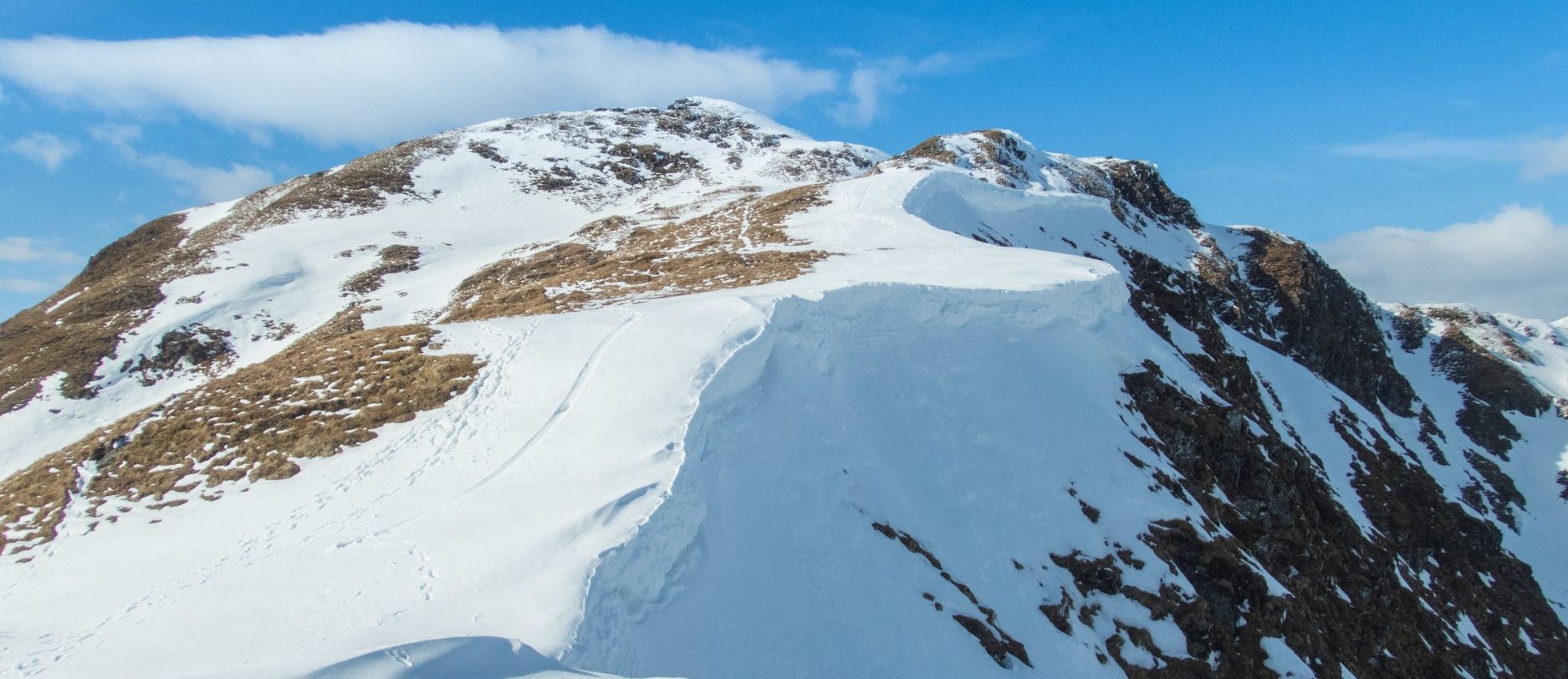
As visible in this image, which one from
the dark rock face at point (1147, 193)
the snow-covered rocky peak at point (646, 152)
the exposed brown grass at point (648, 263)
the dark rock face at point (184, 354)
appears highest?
the snow-covered rocky peak at point (646, 152)

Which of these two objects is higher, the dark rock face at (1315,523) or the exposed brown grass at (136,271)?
the exposed brown grass at (136,271)

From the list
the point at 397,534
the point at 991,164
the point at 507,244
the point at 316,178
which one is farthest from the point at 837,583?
the point at 316,178

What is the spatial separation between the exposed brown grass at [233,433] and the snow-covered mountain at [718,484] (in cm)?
9

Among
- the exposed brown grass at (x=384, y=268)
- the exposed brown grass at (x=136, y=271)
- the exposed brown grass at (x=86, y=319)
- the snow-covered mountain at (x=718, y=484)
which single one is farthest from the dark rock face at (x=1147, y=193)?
the exposed brown grass at (x=86, y=319)

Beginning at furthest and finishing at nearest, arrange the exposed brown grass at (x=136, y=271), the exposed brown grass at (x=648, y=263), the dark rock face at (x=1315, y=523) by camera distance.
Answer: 1. the exposed brown grass at (x=136, y=271)
2. the exposed brown grass at (x=648, y=263)
3. the dark rock face at (x=1315, y=523)

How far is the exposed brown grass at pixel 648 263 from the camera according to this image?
2453cm

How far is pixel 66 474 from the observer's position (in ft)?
44.2

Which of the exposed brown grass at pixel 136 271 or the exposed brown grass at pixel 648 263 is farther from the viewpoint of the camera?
the exposed brown grass at pixel 136 271

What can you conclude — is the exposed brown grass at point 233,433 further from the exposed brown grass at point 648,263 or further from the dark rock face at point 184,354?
the dark rock face at point 184,354

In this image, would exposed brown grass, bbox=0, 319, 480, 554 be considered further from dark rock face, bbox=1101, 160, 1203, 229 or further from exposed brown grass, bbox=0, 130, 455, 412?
dark rock face, bbox=1101, 160, 1203, 229

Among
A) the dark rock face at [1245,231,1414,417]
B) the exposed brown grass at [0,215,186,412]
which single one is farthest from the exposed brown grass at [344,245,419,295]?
the dark rock face at [1245,231,1414,417]

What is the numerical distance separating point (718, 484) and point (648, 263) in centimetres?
2059

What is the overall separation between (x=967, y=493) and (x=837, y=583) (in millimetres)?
5147

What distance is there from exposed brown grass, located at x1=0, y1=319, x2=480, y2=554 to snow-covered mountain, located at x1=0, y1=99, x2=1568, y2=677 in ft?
0.28
